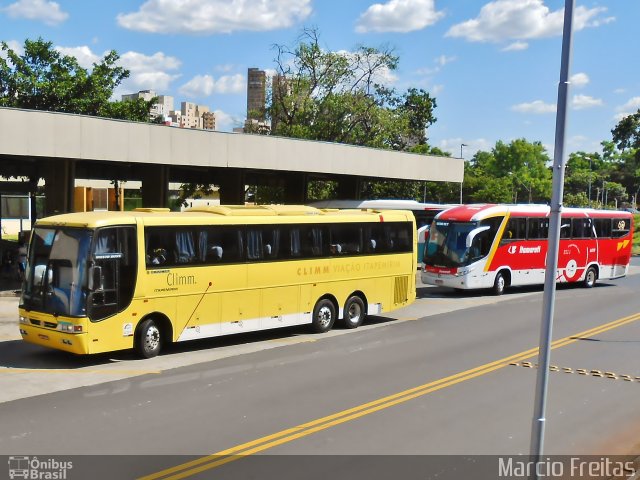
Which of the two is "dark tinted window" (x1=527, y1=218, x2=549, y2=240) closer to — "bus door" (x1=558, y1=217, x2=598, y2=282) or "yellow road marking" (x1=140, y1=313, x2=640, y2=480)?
"bus door" (x1=558, y1=217, x2=598, y2=282)

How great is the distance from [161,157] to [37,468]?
18.2 meters

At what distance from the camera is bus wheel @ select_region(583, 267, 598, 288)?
1185 inches

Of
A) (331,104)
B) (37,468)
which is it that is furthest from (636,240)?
(37,468)

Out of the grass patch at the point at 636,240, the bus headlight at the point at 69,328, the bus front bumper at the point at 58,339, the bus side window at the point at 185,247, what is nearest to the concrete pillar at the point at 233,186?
the bus side window at the point at 185,247

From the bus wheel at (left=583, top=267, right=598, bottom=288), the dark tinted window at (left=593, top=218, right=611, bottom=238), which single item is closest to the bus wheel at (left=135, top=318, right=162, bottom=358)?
the bus wheel at (left=583, top=267, right=598, bottom=288)

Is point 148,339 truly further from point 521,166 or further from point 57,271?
point 521,166

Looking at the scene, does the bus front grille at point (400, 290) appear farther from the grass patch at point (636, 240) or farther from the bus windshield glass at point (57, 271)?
the grass patch at point (636, 240)

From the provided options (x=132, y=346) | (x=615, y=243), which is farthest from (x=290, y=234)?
(x=615, y=243)

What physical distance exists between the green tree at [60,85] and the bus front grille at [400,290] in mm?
35223

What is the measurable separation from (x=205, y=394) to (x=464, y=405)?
4217 mm

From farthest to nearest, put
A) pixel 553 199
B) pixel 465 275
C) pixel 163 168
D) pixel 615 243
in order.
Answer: pixel 615 243, pixel 163 168, pixel 465 275, pixel 553 199

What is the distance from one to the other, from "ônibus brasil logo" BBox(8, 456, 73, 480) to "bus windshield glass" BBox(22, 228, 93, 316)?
4.84 meters

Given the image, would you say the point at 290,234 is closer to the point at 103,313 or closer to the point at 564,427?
the point at 103,313

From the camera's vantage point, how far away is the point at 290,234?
1719 cm
